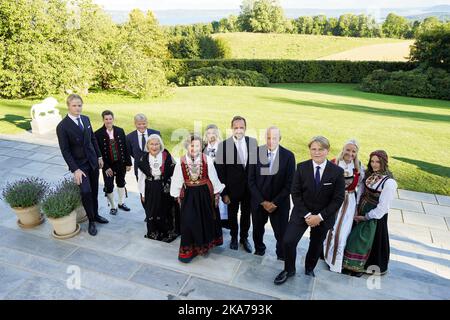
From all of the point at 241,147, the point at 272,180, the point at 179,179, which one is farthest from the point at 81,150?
the point at 272,180

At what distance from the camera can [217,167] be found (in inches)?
193

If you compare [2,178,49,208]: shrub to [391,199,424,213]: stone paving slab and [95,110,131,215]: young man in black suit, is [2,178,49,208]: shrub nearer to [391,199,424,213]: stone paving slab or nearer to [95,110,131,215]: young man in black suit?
[95,110,131,215]: young man in black suit

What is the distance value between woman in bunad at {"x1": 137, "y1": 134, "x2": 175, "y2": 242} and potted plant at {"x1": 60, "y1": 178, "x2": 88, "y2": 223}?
0.93 meters

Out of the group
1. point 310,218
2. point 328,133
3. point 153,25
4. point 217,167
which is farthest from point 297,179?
point 153,25

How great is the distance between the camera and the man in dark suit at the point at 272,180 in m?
4.55

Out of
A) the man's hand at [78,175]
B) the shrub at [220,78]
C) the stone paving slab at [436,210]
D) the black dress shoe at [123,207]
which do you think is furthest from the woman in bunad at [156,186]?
the shrub at [220,78]

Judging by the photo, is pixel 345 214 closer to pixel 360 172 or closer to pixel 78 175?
pixel 360 172

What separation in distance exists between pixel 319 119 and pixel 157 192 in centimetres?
1128

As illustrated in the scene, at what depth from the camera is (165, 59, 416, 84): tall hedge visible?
31875 mm

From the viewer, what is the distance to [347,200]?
4598 mm

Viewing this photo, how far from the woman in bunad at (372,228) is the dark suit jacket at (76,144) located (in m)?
3.85

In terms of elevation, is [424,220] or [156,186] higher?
[156,186]

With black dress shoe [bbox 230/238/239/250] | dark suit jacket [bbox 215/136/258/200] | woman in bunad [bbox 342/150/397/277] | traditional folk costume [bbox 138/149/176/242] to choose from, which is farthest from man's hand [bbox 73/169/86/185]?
woman in bunad [bbox 342/150/397/277]

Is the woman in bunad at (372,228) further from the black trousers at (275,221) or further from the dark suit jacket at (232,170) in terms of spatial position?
the dark suit jacket at (232,170)
